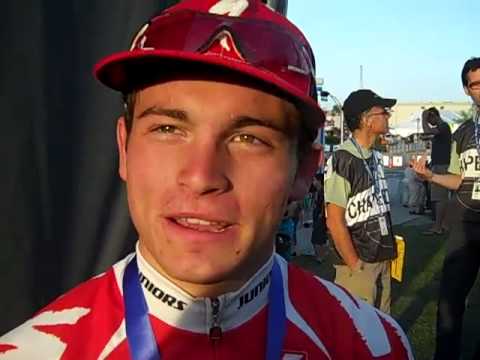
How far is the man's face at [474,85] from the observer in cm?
466

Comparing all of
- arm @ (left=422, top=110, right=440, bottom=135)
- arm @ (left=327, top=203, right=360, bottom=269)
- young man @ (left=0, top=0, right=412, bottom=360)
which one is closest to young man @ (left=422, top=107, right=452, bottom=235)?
arm @ (left=422, top=110, right=440, bottom=135)

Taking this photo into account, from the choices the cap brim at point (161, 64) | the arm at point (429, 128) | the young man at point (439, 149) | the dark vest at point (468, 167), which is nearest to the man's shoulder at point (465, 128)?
the dark vest at point (468, 167)

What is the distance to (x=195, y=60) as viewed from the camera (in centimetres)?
125

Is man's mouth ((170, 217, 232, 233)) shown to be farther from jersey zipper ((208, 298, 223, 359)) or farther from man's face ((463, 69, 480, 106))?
man's face ((463, 69, 480, 106))

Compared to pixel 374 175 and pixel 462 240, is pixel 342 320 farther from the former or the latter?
pixel 462 240

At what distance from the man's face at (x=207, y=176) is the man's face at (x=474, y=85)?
369 cm

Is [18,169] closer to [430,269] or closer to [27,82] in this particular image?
[27,82]

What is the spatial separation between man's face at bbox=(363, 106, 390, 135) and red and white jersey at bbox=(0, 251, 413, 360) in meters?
3.14

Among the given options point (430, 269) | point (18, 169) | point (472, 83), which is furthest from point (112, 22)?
point (430, 269)

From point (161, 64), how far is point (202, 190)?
289 millimetres

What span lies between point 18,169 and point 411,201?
1450 centimetres

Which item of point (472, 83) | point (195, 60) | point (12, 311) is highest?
point (195, 60)

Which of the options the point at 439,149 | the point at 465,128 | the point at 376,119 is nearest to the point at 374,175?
the point at 376,119

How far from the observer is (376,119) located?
465 centimetres
